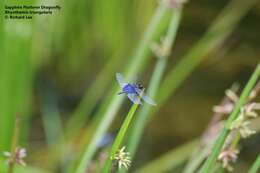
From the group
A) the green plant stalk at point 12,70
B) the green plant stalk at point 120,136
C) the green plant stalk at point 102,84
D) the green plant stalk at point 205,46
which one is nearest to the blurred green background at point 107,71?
the green plant stalk at point 102,84

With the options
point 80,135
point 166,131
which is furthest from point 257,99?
point 80,135

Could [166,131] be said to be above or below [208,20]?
below

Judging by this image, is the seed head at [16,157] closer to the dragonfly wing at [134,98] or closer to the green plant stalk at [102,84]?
the dragonfly wing at [134,98]

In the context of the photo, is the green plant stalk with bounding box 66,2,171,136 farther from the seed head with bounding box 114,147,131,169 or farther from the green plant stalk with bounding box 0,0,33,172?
the seed head with bounding box 114,147,131,169

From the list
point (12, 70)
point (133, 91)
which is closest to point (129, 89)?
point (133, 91)

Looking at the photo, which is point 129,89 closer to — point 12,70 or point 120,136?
point 120,136

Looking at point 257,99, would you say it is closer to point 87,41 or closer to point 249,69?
point 249,69

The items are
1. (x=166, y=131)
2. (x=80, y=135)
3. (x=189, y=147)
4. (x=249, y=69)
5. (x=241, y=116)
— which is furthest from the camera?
(x=249, y=69)

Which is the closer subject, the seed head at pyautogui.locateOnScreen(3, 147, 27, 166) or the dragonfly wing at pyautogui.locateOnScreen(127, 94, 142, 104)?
the dragonfly wing at pyautogui.locateOnScreen(127, 94, 142, 104)

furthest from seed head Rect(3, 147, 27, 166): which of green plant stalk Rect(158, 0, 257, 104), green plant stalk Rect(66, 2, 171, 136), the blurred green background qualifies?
the blurred green background
